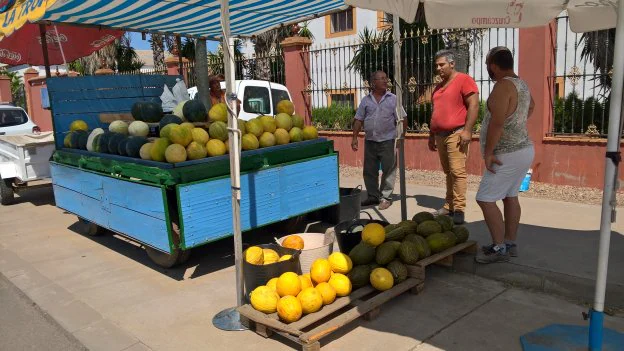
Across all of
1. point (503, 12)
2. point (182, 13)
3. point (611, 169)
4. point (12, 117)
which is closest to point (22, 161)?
point (12, 117)

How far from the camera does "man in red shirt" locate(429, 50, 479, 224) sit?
16.8ft

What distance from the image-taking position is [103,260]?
18.1 ft

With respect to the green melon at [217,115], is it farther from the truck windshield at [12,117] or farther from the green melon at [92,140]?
the truck windshield at [12,117]

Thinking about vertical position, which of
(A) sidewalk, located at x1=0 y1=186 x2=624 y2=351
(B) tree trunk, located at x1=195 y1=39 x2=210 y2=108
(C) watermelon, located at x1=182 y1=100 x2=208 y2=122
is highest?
(B) tree trunk, located at x1=195 y1=39 x2=210 y2=108

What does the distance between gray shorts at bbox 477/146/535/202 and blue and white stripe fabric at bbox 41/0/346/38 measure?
323 cm

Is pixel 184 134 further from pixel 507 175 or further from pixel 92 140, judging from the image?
pixel 507 175

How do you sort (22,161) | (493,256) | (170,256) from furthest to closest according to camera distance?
(22,161)
(170,256)
(493,256)

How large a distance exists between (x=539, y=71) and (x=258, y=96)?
4899 mm

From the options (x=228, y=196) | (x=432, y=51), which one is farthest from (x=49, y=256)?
(x=432, y=51)

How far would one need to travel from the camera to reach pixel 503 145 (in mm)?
4109

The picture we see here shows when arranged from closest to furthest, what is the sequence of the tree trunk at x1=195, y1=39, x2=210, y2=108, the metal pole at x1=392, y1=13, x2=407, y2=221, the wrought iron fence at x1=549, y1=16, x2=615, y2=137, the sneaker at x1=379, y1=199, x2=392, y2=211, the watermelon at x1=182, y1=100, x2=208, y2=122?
the metal pole at x1=392, y1=13, x2=407, y2=221, the watermelon at x1=182, y1=100, x2=208, y2=122, the sneaker at x1=379, y1=199, x2=392, y2=211, the wrought iron fence at x1=549, y1=16, x2=615, y2=137, the tree trunk at x1=195, y1=39, x2=210, y2=108

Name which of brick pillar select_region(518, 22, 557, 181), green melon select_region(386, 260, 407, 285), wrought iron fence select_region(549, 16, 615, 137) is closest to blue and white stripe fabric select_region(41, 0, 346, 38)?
brick pillar select_region(518, 22, 557, 181)

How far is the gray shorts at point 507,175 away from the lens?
4105 mm

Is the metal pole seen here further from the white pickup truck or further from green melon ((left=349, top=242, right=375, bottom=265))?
the white pickup truck
